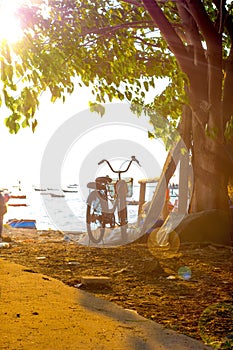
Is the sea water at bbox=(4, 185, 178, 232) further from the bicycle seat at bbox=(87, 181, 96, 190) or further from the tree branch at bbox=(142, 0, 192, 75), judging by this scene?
the tree branch at bbox=(142, 0, 192, 75)

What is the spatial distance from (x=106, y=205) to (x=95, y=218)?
1.30 feet

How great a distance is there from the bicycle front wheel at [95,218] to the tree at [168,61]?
6.36 feet

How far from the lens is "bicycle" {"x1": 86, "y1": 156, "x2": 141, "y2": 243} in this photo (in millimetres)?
9734

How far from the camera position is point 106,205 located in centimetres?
980

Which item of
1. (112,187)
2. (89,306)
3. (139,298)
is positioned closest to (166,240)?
(112,187)

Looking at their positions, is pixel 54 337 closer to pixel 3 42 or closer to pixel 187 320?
pixel 187 320

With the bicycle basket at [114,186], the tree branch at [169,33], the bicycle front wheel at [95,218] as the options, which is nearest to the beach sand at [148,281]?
the bicycle front wheel at [95,218]

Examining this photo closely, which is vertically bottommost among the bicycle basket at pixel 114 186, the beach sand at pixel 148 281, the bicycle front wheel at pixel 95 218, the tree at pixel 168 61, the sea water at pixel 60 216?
the sea water at pixel 60 216

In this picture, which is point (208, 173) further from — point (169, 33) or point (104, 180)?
point (169, 33)

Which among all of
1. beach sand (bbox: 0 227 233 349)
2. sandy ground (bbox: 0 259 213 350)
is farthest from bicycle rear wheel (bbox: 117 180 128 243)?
sandy ground (bbox: 0 259 213 350)

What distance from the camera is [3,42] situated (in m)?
4.67

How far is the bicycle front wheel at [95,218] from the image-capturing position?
387 inches

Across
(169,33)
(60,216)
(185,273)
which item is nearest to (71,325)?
(185,273)

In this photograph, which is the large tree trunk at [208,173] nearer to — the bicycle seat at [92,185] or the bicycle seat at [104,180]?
the bicycle seat at [104,180]
